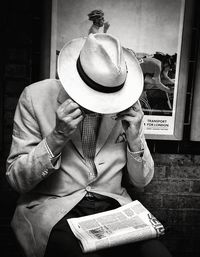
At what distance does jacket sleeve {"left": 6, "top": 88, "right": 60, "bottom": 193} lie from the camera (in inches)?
51.8

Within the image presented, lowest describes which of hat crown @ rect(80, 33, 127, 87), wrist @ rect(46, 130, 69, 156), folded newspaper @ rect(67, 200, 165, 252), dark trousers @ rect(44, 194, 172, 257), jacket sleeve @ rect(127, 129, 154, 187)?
dark trousers @ rect(44, 194, 172, 257)

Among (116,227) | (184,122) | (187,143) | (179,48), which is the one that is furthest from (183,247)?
(179,48)

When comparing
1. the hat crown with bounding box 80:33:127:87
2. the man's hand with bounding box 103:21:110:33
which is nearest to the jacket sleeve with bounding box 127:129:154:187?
Answer: the hat crown with bounding box 80:33:127:87

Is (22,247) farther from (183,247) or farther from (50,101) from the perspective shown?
(183,247)

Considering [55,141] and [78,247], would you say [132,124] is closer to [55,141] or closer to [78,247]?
[55,141]

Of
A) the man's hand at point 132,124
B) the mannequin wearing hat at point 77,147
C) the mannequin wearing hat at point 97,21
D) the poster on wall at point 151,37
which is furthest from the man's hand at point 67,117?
the mannequin wearing hat at point 97,21

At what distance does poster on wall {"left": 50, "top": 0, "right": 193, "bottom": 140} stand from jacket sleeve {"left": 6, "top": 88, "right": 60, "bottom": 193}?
492 millimetres

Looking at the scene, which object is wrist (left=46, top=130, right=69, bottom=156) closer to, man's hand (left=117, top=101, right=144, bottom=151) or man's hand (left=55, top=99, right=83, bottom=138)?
man's hand (left=55, top=99, right=83, bottom=138)

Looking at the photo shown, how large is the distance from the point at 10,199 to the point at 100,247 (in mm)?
1016

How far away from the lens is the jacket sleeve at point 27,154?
1.32m

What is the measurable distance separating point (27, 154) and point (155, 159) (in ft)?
3.31

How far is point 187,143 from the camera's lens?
6.78 ft

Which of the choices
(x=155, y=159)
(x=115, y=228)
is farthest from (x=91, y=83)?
(x=155, y=159)

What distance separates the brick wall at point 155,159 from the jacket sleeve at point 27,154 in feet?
1.48
